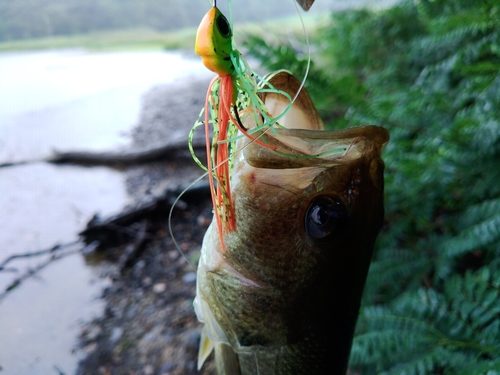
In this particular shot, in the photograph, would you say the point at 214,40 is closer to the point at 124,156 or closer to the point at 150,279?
the point at 150,279

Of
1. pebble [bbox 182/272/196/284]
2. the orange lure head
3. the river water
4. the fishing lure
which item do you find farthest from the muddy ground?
the orange lure head

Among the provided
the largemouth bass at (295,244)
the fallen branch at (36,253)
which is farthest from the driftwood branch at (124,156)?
the largemouth bass at (295,244)

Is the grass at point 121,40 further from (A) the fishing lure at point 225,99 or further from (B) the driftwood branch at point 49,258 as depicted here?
(A) the fishing lure at point 225,99

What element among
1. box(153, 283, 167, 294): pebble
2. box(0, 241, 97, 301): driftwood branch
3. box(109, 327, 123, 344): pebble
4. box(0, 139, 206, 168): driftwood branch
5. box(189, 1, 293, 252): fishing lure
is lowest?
box(189, 1, 293, 252): fishing lure

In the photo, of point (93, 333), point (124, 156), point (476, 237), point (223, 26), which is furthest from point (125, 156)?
point (223, 26)

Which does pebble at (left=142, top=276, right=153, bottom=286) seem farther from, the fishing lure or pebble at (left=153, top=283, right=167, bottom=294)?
the fishing lure

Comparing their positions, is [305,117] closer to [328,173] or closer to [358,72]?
[328,173]
